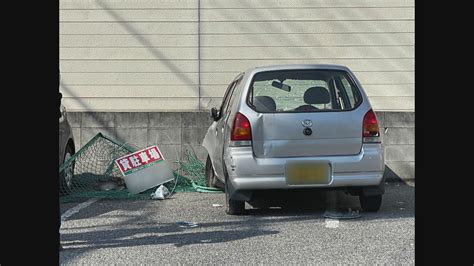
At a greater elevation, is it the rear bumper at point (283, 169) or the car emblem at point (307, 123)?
the car emblem at point (307, 123)

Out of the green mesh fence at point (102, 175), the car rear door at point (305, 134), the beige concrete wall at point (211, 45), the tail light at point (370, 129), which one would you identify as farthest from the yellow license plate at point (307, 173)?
the beige concrete wall at point (211, 45)

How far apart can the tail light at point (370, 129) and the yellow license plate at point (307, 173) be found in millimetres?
477

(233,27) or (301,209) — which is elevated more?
(233,27)

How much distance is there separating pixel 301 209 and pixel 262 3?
413cm

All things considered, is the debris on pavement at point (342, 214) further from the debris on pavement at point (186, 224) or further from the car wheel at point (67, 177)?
the car wheel at point (67, 177)

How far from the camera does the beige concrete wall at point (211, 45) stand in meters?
9.74

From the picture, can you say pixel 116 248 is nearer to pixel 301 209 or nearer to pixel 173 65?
pixel 301 209

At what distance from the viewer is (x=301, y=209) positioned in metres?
6.70

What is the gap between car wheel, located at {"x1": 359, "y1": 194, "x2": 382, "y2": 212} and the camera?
6.26 meters

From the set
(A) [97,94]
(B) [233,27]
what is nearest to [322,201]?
(B) [233,27]

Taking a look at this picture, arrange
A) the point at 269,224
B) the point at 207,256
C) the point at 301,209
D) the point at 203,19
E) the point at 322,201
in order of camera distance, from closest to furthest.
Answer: the point at 207,256 < the point at 269,224 < the point at 301,209 < the point at 322,201 < the point at 203,19

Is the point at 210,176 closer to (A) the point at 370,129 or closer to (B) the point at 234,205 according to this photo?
(B) the point at 234,205

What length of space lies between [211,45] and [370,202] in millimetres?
4322

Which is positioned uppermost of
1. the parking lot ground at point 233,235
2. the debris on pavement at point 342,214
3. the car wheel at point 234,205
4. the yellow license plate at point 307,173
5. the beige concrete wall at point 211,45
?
the beige concrete wall at point 211,45
